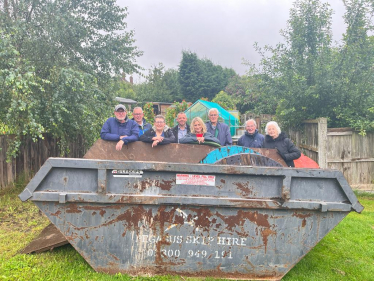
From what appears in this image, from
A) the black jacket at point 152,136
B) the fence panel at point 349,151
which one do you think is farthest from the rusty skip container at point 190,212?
the fence panel at point 349,151

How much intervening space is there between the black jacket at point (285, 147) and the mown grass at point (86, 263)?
138cm

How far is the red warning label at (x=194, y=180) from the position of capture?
2.91 metres

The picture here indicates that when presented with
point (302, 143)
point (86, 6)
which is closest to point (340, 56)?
point (302, 143)

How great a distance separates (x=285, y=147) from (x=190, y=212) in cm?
215

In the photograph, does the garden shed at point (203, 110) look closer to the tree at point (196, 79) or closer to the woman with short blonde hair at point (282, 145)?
the woman with short blonde hair at point (282, 145)

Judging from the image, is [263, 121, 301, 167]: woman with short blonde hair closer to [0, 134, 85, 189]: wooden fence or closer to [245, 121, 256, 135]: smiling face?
[245, 121, 256, 135]: smiling face

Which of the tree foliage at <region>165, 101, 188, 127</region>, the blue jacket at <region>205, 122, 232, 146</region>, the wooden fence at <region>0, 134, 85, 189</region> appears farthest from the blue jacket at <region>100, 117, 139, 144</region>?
the tree foliage at <region>165, 101, 188, 127</region>

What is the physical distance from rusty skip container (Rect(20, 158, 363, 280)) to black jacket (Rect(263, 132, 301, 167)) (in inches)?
50.2

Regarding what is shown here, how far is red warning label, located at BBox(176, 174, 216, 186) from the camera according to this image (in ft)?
9.56

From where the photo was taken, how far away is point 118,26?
8219mm

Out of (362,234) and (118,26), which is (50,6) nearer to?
(118,26)

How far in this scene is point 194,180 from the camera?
2918 mm

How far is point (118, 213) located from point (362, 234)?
4.20 metres

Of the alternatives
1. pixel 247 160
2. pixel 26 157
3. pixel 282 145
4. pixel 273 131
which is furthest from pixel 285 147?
pixel 26 157
